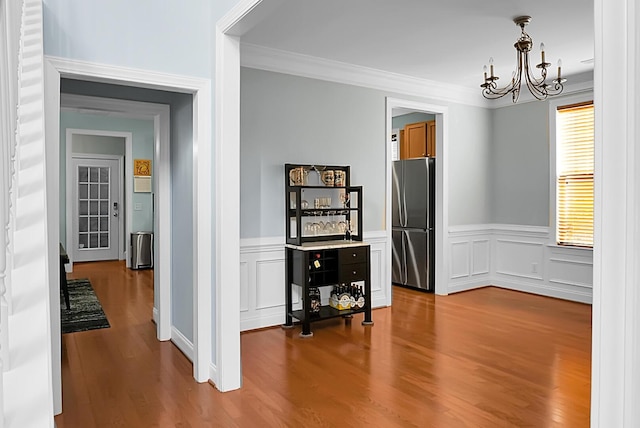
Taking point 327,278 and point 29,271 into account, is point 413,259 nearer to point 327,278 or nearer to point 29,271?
point 327,278

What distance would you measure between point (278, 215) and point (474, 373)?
2285 millimetres

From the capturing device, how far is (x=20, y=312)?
0.80m

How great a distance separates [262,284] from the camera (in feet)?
14.8

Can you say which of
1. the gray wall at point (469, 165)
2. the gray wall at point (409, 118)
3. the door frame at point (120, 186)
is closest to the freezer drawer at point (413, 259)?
the gray wall at point (469, 165)

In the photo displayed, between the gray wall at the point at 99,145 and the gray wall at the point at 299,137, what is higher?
the gray wall at the point at 99,145

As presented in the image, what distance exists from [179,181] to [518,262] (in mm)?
4609

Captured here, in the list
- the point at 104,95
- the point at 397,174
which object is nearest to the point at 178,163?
the point at 104,95

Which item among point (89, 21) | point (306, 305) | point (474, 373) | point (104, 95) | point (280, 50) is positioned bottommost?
point (474, 373)

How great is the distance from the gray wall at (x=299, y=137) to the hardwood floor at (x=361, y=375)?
3.99ft

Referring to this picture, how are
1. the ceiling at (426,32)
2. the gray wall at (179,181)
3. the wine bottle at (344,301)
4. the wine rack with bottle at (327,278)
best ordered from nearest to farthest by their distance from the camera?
1. the ceiling at (426,32)
2. the gray wall at (179,181)
3. the wine rack with bottle at (327,278)
4. the wine bottle at (344,301)

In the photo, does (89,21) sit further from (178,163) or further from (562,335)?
(562,335)

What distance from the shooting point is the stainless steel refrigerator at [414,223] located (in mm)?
6062

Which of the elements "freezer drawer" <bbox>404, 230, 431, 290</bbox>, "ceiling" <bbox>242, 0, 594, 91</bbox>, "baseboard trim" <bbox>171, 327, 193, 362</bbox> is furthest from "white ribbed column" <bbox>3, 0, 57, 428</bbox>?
"freezer drawer" <bbox>404, 230, 431, 290</bbox>

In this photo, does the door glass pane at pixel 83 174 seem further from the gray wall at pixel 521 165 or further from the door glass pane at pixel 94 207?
the gray wall at pixel 521 165
